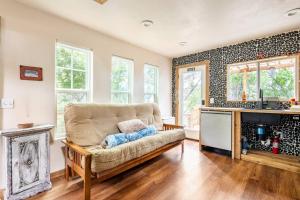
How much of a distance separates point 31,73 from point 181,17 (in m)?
2.23

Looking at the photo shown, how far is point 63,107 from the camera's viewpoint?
2516 millimetres

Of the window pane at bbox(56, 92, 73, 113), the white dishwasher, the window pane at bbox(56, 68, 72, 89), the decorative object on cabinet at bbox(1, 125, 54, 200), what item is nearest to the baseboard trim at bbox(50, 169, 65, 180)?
the decorative object on cabinet at bbox(1, 125, 54, 200)

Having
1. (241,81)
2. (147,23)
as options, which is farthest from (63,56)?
(241,81)

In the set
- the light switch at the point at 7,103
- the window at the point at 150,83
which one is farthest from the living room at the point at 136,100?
the window at the point at 150,83

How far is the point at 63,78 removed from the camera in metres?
2.50

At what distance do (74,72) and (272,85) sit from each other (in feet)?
12.0

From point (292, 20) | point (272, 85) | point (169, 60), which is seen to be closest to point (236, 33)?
point (292, 20)

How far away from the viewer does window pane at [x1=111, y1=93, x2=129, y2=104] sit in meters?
3.27

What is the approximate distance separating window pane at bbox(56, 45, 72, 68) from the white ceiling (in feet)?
1.57

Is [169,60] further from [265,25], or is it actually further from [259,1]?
[259,1]

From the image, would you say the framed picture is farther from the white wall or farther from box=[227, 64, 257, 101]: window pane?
box=[227, 64, 257, 101]: window pane

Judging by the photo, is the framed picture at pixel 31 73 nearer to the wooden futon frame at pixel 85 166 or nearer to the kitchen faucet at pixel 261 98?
the wooden futon frame at pixel 85 166

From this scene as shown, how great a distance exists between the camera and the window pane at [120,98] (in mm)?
3267

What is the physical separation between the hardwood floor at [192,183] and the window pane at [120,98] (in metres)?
1.37
